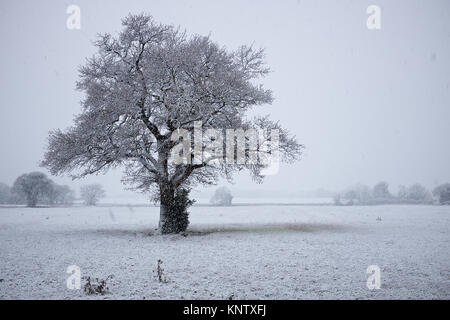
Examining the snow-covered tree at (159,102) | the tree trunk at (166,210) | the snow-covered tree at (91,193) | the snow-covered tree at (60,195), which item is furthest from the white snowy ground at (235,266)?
the snow-covered tree at (91,193)

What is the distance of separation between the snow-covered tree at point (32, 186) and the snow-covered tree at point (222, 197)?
3799cm

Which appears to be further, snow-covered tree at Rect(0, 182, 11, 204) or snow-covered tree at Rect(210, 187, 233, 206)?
snow-covered tree at Rect(0, 182, 11, 204)

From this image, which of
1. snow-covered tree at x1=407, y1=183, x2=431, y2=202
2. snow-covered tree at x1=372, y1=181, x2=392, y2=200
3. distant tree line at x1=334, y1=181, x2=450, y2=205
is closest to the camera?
distant tree line at x1=334, y1=181, x2=450, y2=205

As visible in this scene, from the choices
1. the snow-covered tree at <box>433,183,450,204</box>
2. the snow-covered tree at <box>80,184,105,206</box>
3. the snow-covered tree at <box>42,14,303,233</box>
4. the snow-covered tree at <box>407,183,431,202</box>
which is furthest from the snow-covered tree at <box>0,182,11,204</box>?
the snow-covered tree at <box>433,183,450,204</box>

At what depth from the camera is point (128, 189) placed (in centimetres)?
2302

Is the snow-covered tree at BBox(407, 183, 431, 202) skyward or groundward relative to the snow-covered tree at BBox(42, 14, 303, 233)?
groundward

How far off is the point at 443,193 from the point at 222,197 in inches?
1949

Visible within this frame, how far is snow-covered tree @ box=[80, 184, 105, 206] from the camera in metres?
87.4

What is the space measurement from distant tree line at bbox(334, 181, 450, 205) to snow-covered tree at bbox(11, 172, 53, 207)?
65.8 m

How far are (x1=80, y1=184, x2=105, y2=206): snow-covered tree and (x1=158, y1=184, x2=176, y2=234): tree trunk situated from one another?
7234cm

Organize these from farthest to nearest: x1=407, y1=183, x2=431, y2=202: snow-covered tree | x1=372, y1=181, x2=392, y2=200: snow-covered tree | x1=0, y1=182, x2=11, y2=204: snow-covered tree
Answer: x1=0, y1=182, x2=11, y2=204: snow-covered tree, x1=372, y1=181, x2=392, y2=200: snow-covered tree, x1=407, y1=183, x2=431, y2=202: snow-covered tree

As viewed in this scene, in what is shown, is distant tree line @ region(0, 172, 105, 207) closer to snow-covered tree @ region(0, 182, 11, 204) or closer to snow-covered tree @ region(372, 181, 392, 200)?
snow-covered tree @ region(0, 182, 11, 204)
